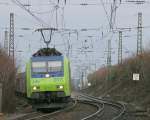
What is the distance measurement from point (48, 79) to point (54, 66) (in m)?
0.99

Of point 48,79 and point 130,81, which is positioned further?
point 130,81

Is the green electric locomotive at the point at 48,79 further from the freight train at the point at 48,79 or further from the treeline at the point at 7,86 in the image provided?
the treeline at the point at 7,86

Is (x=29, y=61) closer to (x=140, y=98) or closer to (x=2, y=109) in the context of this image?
(x=2, y=109)

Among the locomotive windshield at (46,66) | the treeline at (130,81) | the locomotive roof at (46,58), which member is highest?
the locomotive roof at (46,58)

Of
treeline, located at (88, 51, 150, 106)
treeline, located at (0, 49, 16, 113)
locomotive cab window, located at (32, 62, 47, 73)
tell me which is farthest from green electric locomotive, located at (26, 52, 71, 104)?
treeline, located at (88, 51, 150, 106)

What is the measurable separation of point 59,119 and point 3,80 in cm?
933

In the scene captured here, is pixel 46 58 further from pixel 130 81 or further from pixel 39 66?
pixel 130 81

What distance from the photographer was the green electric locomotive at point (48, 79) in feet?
105

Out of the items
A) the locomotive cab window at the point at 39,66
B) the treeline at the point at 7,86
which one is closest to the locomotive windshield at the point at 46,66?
the locomotive cab window at the point at 39,66

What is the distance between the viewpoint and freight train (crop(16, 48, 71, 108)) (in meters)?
32.1

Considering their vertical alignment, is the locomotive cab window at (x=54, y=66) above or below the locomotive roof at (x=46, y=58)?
below

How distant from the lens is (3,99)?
3462cm

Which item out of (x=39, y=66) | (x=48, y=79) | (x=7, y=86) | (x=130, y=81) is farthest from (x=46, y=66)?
(x=130, y=81)

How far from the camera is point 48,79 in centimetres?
3222
